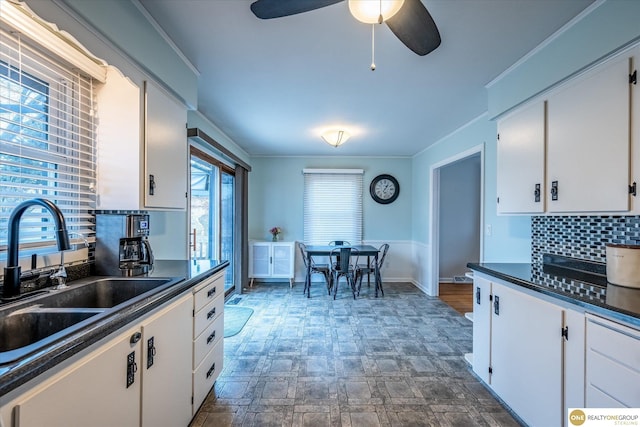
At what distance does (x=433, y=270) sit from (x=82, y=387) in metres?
4.41

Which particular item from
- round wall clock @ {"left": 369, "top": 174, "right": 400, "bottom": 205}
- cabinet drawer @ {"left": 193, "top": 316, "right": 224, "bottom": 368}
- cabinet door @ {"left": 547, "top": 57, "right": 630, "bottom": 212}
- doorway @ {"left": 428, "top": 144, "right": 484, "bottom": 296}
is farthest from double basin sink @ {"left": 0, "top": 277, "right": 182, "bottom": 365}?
doorway @ {"left": 428, "top": 144, "right": 484, "bottom": 296}

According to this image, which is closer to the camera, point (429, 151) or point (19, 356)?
point (19, 356)

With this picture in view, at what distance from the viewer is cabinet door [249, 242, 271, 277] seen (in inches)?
197

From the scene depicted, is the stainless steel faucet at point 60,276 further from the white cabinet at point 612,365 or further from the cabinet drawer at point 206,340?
the white cabinet at point 612,365

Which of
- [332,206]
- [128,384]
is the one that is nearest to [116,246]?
[128,384]

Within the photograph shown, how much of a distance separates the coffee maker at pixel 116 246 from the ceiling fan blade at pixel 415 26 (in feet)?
6.11

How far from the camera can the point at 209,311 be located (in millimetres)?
1871

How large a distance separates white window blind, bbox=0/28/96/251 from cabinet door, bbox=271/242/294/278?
3.37 metres

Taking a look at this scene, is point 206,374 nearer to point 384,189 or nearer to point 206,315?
point 206,315

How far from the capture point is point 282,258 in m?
5.00

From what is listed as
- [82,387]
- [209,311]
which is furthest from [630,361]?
[209,311]

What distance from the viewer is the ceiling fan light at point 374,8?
48.5 inches

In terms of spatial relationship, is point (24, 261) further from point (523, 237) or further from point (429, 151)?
point (429, 151)

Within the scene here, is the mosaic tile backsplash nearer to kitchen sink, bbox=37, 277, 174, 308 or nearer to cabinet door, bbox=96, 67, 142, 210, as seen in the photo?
kitchen sink, bbox=37, 277, 174, 308
